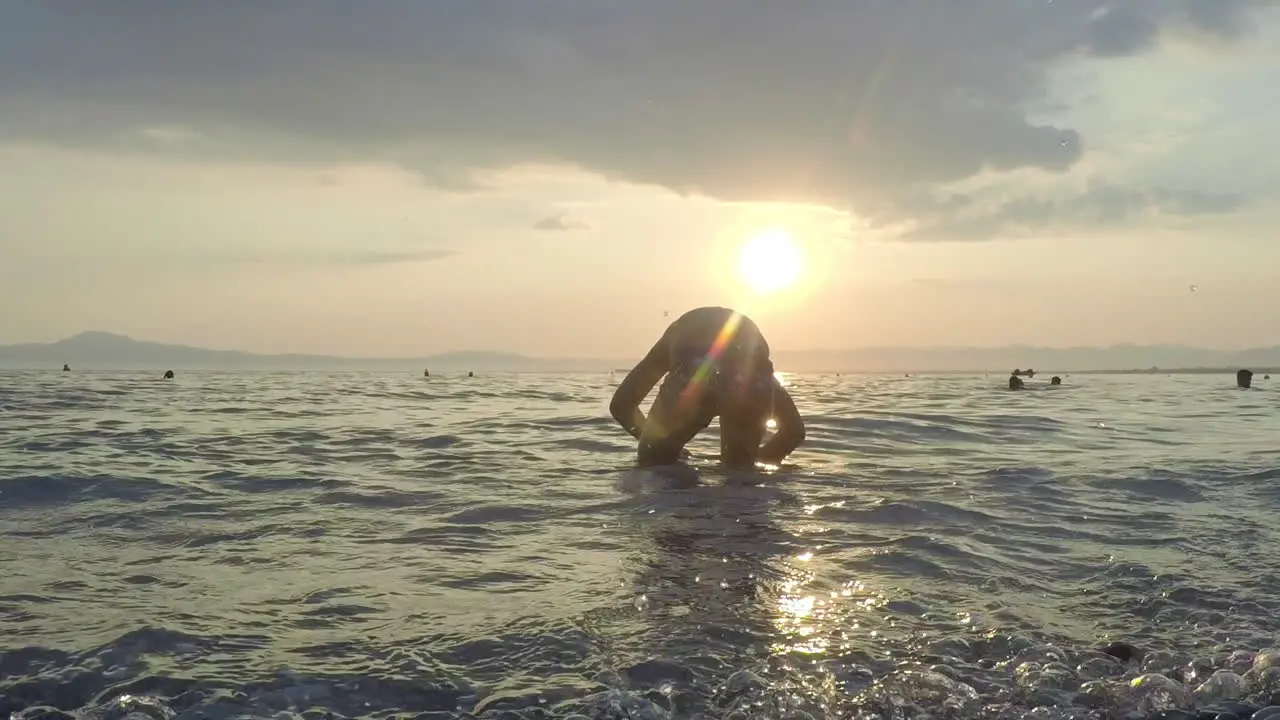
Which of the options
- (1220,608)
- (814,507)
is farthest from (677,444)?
(1220,608)

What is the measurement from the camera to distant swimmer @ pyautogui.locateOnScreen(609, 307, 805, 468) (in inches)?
434

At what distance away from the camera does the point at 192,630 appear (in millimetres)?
4742

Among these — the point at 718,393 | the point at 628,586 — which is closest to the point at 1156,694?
the point at 628,586

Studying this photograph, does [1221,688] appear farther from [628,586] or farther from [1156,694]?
[628,586]

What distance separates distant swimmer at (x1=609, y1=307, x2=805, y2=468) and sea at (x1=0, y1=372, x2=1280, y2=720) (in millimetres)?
506

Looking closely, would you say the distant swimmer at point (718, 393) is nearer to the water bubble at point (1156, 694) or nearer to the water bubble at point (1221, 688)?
the water bubble at point (1156, 694)

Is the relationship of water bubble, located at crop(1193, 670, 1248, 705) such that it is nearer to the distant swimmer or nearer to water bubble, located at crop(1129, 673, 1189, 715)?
water bubble, located at crop(1129, 673, 1189, 715)

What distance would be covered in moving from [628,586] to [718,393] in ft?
17.9

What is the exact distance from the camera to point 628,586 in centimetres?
574

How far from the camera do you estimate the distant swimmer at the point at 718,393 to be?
434 inches

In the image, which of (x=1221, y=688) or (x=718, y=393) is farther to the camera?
(x=718, y=393)

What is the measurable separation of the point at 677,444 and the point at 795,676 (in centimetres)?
712

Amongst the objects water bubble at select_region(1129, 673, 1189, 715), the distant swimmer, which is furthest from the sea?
the distant swimmer

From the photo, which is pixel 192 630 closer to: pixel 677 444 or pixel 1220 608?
pixel 1220 608
